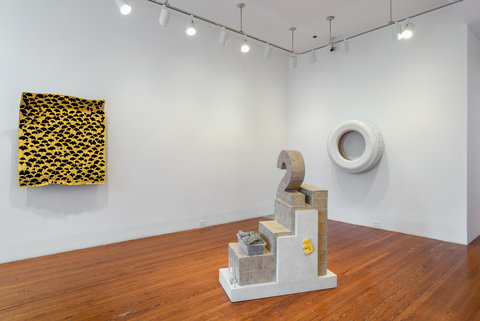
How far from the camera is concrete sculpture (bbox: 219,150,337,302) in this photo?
2148 millimetres

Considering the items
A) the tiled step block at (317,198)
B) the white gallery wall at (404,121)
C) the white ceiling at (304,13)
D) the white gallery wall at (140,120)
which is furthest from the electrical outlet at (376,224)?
the white ceiling at (304,13)

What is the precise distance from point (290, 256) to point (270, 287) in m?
0.28

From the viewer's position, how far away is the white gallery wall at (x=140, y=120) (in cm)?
287

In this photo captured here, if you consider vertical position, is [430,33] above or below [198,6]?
below

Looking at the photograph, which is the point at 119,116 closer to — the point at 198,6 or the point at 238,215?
the point at 198,6

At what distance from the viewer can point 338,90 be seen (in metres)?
4.68

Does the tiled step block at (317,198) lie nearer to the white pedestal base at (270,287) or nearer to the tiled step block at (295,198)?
the tiled step block at (295,198)

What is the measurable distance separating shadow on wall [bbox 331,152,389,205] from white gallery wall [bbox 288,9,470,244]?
15 mm

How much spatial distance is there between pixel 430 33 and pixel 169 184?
156 inches

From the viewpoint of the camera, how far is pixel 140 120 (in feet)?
11.9

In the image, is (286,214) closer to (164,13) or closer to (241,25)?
(164,13)

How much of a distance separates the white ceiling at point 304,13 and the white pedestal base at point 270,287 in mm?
3162

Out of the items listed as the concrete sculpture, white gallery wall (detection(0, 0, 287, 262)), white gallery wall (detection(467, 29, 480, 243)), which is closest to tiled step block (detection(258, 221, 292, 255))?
the concrete sculpture

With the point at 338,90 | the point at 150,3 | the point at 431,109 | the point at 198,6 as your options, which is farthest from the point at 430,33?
the point at 150,3
